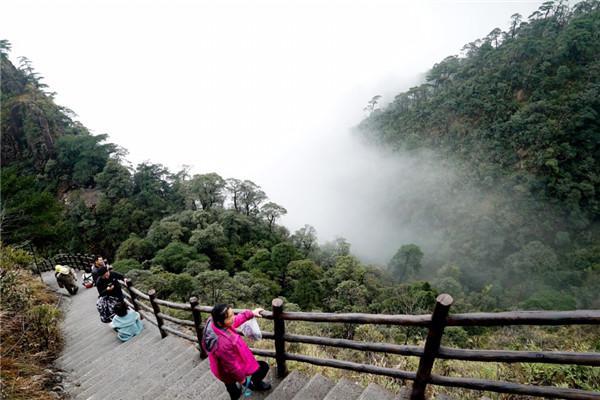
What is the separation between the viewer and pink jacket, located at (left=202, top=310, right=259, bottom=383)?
2688 mm

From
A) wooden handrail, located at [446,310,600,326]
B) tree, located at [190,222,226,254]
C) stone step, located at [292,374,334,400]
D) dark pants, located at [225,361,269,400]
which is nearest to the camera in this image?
wooden handrail, located at [446,310,600,326]

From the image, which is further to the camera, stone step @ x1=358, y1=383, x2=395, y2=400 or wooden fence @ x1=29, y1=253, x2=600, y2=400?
stone step @ x1=358, y1=383, x2=395, y2=400

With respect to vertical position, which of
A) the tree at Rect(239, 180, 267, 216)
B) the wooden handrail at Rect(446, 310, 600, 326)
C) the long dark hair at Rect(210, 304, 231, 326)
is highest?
the wooden handrail at Rect(446, 310, 600, 326)

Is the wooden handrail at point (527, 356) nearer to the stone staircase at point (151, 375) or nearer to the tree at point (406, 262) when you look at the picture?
the stone staircase at point (151, 375)

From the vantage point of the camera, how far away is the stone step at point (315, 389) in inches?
113

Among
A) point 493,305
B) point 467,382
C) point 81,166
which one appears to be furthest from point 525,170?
point 81,166

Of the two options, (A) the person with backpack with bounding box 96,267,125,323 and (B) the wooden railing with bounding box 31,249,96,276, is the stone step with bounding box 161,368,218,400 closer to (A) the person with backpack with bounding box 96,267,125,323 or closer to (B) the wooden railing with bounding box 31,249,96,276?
(A) the person with backpack with bounding box 96,267,125,323

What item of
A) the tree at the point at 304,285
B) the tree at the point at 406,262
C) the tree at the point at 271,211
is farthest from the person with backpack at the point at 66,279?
the tree at the point at 406,262

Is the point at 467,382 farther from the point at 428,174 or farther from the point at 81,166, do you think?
the point at 428,174

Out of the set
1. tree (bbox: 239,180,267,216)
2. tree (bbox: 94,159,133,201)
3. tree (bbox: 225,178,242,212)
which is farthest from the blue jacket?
tree (bbox: 225,178,242,212)

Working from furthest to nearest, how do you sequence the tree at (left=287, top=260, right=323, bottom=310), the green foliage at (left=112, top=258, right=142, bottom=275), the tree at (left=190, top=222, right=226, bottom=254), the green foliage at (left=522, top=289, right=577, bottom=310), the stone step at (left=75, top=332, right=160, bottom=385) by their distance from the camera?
1. the tree at (left=190, top=222, right=226, bottom=254)
2. the tree at (left=287, top=260, right=323, bottom=310)
3. the green foliage at (left=522, top=289, right=577, bottom=310)
4. the green foliage at (left=112, top=258, right=142, bottom=275)
5. the stone step at (left=75, top=332, right=160, bottom=385)

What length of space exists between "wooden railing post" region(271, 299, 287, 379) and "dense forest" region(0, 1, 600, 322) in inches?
555

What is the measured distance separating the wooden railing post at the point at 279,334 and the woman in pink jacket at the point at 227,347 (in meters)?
0.25

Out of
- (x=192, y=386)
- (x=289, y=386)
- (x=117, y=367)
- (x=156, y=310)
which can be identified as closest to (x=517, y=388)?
(x=289, y=386)
